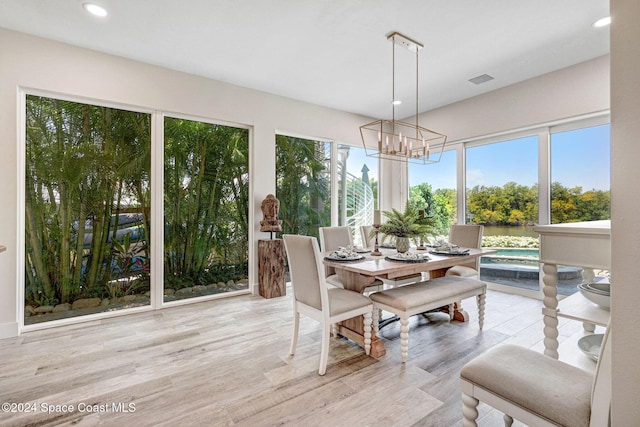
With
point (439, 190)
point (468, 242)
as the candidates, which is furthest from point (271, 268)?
point (439, 190)

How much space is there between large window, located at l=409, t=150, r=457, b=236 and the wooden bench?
84.7 inches

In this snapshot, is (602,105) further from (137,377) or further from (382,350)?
(137,377)

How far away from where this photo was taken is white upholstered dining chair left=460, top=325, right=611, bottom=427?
3.12ft

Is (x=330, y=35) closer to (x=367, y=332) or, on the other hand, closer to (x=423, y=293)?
(x=423, y=293)

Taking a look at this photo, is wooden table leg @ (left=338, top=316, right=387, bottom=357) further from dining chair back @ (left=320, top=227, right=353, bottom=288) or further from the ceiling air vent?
the ceiling air vent

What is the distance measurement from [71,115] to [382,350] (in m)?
3.82

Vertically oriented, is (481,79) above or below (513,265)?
above

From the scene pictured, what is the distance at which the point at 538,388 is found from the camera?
3.62ft

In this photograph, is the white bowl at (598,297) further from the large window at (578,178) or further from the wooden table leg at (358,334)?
the large window at (578,178)

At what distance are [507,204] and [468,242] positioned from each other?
1244 millimetres

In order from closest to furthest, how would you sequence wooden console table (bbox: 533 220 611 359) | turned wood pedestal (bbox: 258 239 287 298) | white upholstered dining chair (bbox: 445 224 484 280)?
wooden console table (bbox: 533 220 611 359) < white upholstered dining chair (bbox: 445 224 484 280) < turned wood pedestal (bbox: 258 239 287 298)

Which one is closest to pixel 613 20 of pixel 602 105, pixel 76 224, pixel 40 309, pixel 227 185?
pixel 602 105

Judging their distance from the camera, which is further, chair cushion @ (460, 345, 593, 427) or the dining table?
the dining table

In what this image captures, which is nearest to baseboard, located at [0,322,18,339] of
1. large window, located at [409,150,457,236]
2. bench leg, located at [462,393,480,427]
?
bench leg, located at [462,393,480,427]
